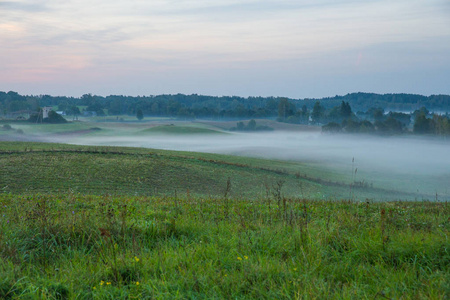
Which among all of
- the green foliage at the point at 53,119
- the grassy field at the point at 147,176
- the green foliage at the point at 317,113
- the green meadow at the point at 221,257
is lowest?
the grassy field at the point at 147,176

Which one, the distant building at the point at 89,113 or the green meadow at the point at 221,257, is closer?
the green meadow at the point at 221,257

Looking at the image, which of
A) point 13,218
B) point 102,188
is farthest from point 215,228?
point 102,188

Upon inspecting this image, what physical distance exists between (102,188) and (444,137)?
11944 cm

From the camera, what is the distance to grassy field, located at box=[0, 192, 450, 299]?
483 centimetres

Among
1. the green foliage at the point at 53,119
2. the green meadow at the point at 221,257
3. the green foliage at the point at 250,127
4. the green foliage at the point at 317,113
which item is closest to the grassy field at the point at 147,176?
the green meadow at the point at 221,257

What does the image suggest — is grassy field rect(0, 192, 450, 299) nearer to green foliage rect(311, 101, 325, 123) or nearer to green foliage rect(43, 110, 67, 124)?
green foliage rect(43, 110, 67, 124)

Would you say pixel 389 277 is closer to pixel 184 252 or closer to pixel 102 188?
pixel 184 252

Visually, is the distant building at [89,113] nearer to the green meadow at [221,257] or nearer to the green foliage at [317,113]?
the green foliage at [317,113]

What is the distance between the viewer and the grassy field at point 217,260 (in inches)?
190

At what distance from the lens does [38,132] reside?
354 feet

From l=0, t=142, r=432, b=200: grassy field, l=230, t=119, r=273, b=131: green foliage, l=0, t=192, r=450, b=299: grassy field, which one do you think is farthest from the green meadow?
l=230, t=119, r=273, b=131: green foliage

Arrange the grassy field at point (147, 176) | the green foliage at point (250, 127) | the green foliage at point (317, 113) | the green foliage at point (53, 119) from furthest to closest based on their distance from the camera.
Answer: the green foliage at point (317, 113)
the green foliage at point (250, 127)
the green foliage at point (53, 119)
the grassy field at point (147, 176)

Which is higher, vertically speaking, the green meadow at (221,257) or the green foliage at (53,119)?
the green meadow at (221,257)

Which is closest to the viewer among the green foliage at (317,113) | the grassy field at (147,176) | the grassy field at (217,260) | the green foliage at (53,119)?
the grassy field at (217,260)
